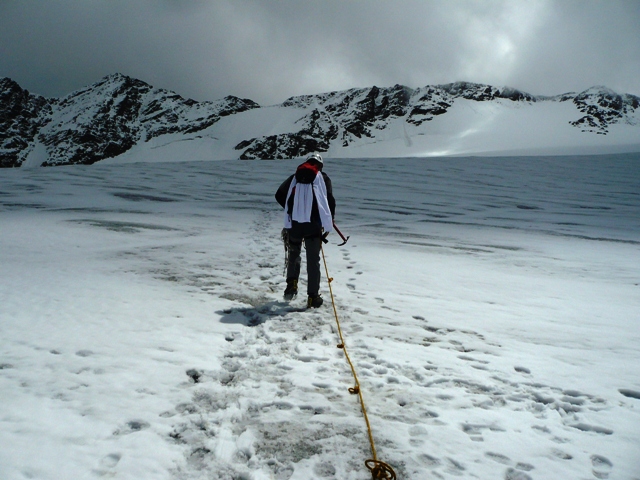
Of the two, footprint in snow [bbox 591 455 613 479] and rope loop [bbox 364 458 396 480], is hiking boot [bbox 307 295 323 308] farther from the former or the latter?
footprint in snow [bbox 591 455 613 479]

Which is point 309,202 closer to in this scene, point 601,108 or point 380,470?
point 380,470

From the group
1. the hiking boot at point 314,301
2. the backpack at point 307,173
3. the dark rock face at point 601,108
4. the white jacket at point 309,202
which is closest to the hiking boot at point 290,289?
the hiking boot at point 314,301

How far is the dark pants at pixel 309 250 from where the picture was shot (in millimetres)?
5832

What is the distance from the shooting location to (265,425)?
10.2ft

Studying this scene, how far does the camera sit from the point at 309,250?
5.92 metres

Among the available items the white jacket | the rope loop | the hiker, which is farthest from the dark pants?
the rope loop

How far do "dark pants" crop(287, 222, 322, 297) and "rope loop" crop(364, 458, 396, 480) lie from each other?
10.5ft

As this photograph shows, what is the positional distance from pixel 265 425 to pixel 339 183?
22734mm

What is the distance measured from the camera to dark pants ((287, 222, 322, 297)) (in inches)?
230

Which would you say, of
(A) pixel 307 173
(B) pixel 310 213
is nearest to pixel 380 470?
(B) pixel 310 213

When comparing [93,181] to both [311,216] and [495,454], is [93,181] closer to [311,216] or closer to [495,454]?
[311,216]

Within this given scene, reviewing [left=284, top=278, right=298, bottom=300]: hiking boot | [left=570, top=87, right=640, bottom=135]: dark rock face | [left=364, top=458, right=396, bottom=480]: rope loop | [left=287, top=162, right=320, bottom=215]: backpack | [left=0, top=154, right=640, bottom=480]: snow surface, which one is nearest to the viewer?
[left=364, top=458, right=396, bottom=480]: rope loop

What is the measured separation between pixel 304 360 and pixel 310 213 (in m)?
2.26

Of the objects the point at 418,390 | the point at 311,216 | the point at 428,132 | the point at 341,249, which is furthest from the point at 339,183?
the point at 428,132
